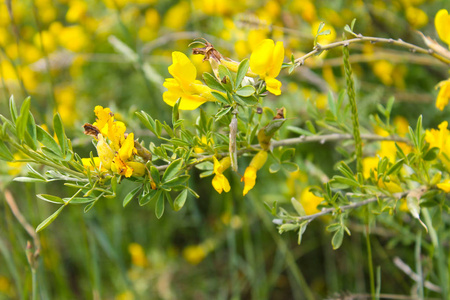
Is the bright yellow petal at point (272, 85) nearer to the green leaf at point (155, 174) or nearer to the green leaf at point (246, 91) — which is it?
the green leaf at point (246, 91)

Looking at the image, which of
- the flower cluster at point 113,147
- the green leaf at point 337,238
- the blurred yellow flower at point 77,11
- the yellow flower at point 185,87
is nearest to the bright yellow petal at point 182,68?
the yellow flower at point 185,87

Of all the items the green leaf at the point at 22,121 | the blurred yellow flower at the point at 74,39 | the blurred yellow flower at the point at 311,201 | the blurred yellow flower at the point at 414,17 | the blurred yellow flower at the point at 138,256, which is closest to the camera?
the green leaf at the point at 22,121

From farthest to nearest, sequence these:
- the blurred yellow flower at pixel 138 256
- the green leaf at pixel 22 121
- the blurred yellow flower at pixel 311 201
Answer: the blurred yellow flower at pixel 138 256
the blurred yellow flower at pixel 311 201
the green leaf at pixel 22 121

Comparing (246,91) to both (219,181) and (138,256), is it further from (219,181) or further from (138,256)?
(138,256)

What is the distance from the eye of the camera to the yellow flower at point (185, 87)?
0.61 m

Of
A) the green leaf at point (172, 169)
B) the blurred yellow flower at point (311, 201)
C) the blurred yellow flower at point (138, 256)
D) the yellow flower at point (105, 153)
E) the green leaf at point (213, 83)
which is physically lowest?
the blurred yellow flower at point (138, 256)

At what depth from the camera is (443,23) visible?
2.36ft

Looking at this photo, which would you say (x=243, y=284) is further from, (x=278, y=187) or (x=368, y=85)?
(x=368, y=85)

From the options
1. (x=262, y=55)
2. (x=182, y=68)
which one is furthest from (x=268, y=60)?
(x=182, y=68)

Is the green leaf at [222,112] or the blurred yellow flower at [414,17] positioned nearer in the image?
the green leaf at [222,112]

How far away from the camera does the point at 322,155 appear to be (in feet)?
5.02

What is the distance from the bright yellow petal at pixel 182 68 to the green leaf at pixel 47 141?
18 cm

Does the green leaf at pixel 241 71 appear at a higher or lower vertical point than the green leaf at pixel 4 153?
higher

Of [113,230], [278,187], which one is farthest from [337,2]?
[113,230]
